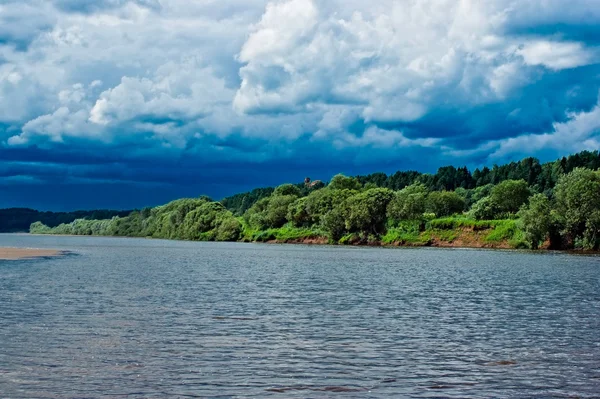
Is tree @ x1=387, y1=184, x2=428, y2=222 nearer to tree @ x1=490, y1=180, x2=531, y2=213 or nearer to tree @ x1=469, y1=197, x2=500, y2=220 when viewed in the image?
tree @ x1=469, y1=197, x2=500, y2=220

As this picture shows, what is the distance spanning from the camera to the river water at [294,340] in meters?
22.4

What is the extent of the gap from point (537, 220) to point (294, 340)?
119440 millimetres

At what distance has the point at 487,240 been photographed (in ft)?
541

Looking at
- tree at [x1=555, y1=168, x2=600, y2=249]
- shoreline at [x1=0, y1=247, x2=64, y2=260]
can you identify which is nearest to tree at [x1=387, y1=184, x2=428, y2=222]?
tree at [x1=555, y1=168, x2=600, y2=249]

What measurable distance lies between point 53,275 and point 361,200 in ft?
439

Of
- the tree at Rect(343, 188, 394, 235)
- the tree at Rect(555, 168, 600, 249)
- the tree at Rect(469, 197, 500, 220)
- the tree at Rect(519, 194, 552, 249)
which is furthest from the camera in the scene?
the tree at Rect(343, 188, 394, 235)

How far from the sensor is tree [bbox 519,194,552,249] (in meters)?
140

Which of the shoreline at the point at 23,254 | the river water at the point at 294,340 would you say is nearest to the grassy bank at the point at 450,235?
the shoreline at the point at 23,254

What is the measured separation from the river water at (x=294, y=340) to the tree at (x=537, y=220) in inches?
3293

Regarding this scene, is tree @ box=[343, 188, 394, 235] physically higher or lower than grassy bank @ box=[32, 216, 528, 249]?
higher

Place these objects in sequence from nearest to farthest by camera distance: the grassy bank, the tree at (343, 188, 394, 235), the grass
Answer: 1. the grass
2. the grassy bank
3. the tree at (343, 188, 394, 235)

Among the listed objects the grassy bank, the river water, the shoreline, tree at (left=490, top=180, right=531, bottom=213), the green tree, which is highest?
tree at (left=490, top=180, right=531, bottom=213)

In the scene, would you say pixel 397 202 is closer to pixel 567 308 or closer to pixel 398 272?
pixel 398 272

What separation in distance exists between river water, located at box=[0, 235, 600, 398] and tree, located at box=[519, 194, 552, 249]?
8364cm
